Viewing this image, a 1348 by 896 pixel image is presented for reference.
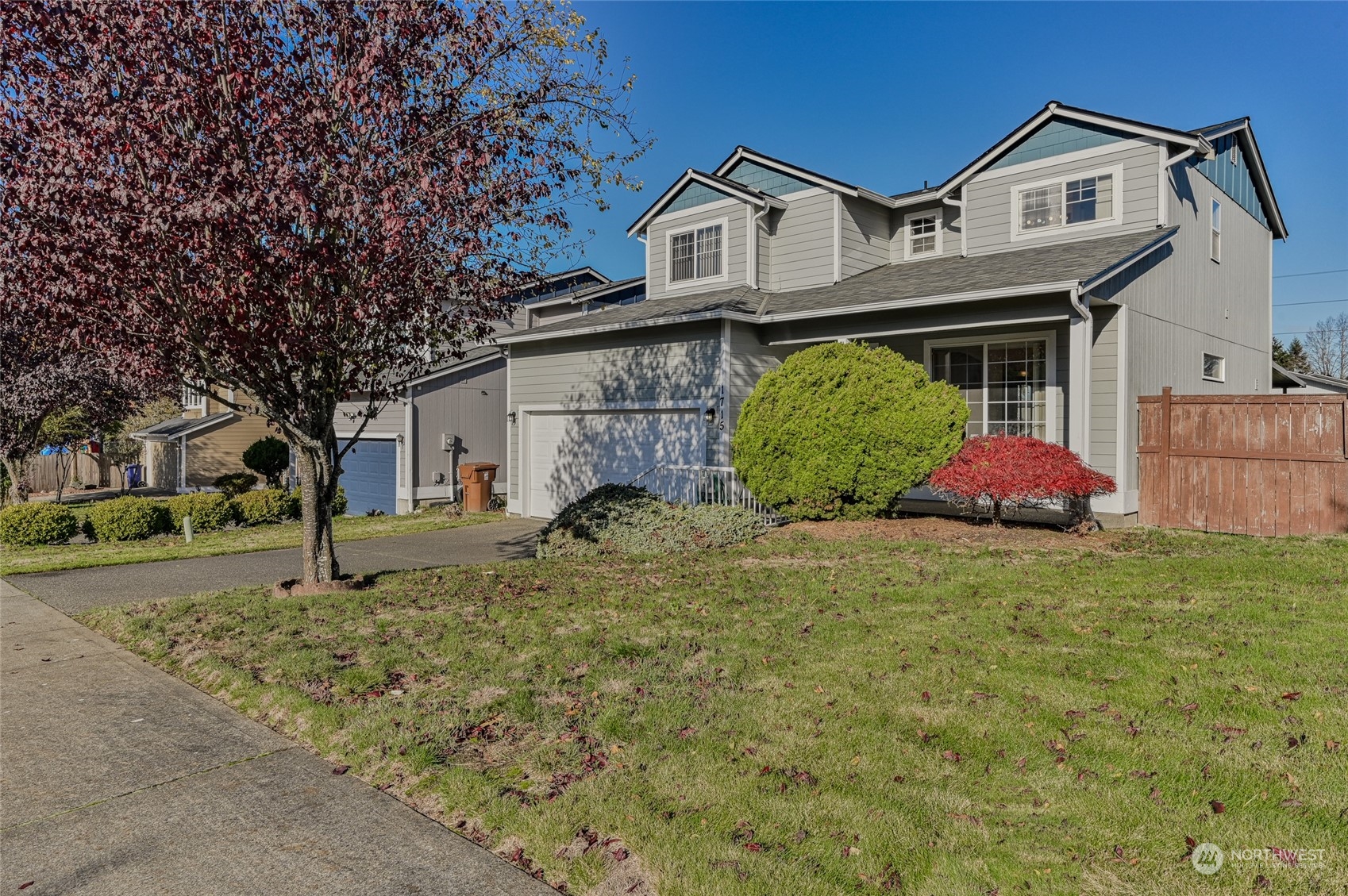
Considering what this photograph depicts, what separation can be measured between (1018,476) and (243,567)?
1007 centimetres

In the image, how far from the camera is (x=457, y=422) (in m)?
19.5

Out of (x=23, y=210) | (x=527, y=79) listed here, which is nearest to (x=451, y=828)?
(x=23, y=210)

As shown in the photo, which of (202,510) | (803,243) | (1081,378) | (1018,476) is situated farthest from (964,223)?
(202,510)

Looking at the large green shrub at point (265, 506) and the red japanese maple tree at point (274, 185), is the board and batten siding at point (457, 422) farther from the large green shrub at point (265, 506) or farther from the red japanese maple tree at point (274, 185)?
the red japanese maple tree at point (274, 185)

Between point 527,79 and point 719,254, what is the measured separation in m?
7.90

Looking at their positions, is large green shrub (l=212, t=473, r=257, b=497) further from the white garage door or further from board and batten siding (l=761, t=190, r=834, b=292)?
board and batten siding (l=761, t=190, r=834, b=292)

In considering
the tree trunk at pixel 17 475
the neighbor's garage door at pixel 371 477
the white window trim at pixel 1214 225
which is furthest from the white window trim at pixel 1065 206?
the tree trunk at pixel 17 475

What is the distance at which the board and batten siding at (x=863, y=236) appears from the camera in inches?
595

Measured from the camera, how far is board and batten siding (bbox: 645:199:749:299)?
15719mm

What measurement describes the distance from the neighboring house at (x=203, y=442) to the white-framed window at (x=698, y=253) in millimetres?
15674

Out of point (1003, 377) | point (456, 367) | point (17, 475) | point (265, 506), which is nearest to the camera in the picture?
point (1003, 377)

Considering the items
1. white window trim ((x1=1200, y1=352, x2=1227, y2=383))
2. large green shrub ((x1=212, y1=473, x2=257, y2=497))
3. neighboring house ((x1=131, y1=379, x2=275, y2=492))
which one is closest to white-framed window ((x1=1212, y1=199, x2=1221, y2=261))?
white window trim ((x1=1200, y1=352, x2=1227, y2=383))

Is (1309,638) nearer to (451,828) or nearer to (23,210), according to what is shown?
(451,828)

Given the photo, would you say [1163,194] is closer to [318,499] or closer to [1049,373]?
[1049,373]
